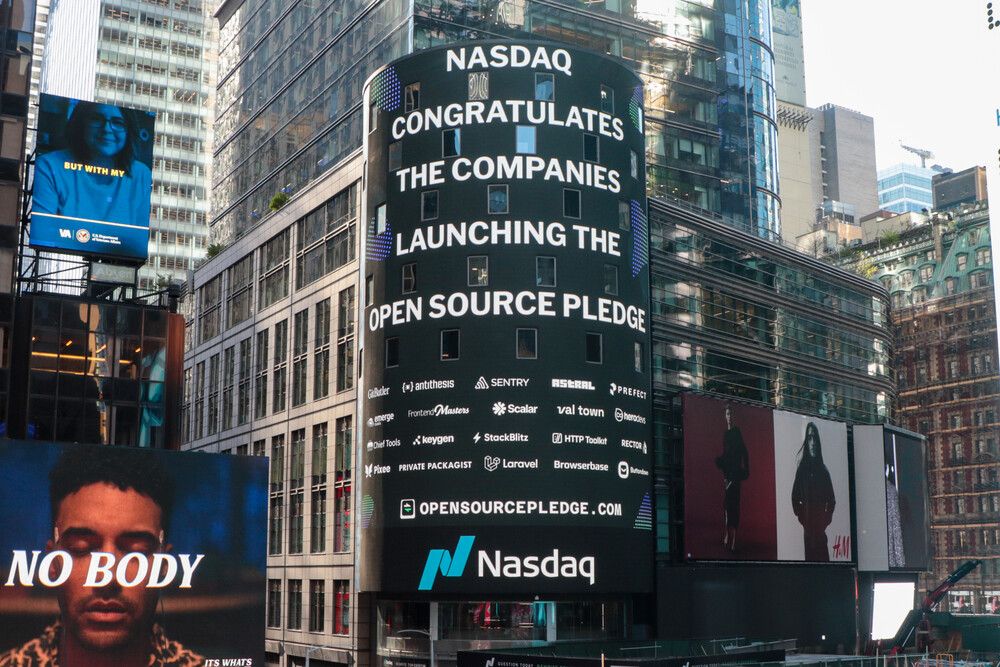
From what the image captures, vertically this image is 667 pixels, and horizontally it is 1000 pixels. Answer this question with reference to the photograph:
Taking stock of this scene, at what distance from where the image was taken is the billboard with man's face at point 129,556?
49562 mm

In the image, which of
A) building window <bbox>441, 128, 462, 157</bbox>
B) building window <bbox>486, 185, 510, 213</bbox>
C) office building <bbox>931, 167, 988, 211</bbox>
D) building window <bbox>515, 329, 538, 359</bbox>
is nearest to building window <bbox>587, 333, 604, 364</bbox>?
building window <bbox>515, 329, 538, 359</bbox>

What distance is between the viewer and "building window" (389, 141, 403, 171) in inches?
2800

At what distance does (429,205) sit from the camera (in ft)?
227

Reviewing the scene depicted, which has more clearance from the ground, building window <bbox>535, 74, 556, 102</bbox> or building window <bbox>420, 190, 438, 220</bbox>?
building window <bbox>535, 74, 556, 102</bbox>

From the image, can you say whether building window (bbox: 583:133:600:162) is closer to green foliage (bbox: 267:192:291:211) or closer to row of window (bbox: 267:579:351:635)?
row of window (bbox: 267:579:351:635)

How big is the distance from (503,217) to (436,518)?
16.8 metres

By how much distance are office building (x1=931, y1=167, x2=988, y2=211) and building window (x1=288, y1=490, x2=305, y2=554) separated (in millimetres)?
108464

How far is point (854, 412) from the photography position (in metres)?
97.4

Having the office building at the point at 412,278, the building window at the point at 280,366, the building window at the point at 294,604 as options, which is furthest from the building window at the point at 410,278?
the building window at the point at 294,604

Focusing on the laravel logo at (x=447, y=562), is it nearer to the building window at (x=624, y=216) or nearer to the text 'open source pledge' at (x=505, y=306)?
the text 'open source pledge' at (x=505, y=306)

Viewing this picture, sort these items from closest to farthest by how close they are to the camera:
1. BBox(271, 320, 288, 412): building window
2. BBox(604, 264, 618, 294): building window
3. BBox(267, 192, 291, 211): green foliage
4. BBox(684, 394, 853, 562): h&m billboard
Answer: BBox(604, 264, 618, 294): building window → BBox(684, 394, 853, 562): h&m billboard → BBox(271, 320, 288, 412): building window → BBox(267, 192, 291, 211): green foliage

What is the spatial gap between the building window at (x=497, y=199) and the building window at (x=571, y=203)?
3325 millimetres

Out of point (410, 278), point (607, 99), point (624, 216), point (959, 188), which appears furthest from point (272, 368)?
point (959, 188)

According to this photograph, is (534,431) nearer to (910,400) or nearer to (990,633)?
(990,633)
